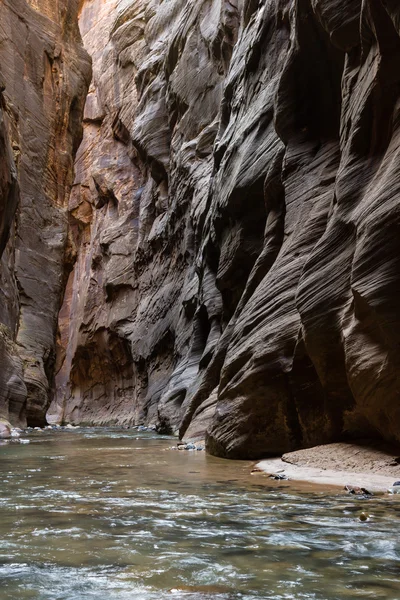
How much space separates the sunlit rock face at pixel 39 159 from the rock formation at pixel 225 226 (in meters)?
0.17

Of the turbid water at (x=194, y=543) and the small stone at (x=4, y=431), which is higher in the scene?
the small stone at (x=4, y=431)

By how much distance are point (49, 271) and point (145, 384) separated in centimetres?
947

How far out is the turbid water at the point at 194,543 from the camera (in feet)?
9.03

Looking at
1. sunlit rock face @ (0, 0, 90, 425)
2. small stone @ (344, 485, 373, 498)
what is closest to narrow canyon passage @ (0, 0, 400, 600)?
small stone @ (344, 485, 373, 498)

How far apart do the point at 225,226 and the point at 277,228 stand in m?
5.31

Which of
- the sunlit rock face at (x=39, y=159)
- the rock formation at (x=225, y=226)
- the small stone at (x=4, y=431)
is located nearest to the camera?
the rock formation at (x=225, y=226)

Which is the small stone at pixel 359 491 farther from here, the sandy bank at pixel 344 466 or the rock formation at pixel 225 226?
the rock formation at pixel 225 226

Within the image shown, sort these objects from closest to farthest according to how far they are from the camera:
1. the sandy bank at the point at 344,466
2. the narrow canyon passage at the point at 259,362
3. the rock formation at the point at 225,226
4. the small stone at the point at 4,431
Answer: the narrow canyon passage at the point at 259,362 → the sandy bank at the point at 344,466 → the rock formation at the point at 225,226 → the small stone at the point at 4,431

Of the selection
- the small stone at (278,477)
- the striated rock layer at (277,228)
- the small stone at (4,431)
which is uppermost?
the striated rock layer at (277,228)

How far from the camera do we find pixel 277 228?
489 inches

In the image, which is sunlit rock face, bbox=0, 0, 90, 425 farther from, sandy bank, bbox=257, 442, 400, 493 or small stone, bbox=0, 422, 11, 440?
sandy bank, bbox=257, 442, 400, 493

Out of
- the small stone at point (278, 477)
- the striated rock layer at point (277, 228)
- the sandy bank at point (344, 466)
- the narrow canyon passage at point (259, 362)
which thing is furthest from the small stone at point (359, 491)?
the striated rock layer at point (277, 228)

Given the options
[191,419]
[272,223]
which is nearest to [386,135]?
[272,223]

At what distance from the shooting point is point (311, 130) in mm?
11750
